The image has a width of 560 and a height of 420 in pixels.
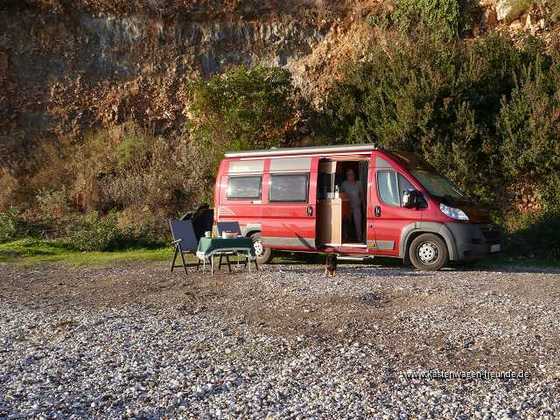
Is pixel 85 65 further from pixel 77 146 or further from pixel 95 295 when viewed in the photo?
pixel 95 295

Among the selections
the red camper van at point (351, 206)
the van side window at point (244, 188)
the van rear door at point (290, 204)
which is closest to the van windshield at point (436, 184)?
the red camper van at point (351, 206)

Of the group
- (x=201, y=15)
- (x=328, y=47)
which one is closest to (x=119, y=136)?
(x=201, y=15)

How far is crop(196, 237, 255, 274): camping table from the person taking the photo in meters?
10.5

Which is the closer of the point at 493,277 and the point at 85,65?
the point at 493,277

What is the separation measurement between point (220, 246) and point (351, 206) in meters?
3.25

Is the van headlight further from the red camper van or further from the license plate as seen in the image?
the license plate

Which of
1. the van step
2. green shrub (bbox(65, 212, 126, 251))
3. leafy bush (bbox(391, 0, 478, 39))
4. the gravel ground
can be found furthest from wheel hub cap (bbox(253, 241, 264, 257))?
leafy bush (bbox(391, 0, 478, 39))

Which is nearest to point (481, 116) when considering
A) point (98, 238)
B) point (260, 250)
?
point (260, 250)

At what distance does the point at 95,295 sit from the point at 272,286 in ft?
9.08

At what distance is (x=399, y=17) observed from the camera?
2106cm

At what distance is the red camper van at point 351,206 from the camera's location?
35.9 ft

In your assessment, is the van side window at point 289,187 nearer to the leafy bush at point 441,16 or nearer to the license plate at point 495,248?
the license plate at point 495,248

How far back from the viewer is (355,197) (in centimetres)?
1224

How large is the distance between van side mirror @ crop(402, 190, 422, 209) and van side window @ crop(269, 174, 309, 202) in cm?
227
